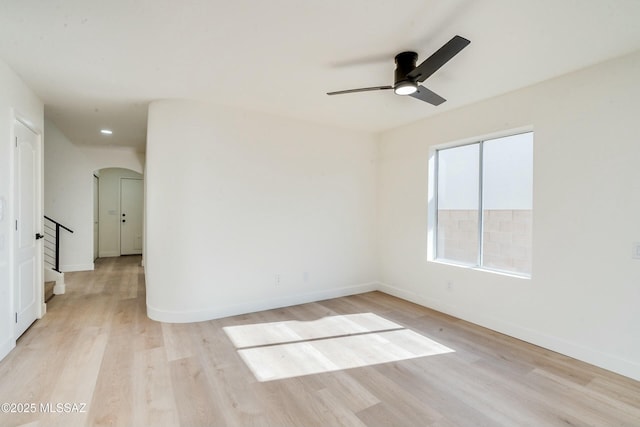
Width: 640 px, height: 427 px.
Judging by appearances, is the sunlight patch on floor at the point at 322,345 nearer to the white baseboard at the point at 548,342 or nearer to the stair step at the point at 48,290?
the white baseboard at the point at 548,342

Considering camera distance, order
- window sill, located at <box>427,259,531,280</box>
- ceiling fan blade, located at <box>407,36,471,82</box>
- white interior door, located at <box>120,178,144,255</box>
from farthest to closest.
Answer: white interior door, located at <box>120,178,144,255</box>, window sill, located at <box>427,259,531,280</box>, ceiling fan blade, located at <box>407,36,471,82</box>

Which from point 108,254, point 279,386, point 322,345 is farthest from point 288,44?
point 108,254

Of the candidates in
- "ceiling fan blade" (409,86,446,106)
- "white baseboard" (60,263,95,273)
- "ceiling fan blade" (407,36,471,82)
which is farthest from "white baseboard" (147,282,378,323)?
"white baseboard" (60,263,95,273)

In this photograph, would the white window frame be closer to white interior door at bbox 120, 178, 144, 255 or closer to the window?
the window

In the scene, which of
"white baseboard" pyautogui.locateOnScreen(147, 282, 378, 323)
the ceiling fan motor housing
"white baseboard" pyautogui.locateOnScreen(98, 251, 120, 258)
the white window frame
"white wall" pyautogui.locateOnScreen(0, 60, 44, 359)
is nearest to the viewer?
the ceiling fan motor housing

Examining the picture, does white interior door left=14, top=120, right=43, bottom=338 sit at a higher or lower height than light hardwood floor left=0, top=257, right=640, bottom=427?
higher

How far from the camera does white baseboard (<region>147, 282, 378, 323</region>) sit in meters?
3.46

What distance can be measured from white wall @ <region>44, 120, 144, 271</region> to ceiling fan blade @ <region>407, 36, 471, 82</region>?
6.38 metres

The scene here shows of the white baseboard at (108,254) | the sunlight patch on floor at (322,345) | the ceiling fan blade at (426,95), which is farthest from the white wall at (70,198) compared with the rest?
the ceiling fan blade at (426,95)

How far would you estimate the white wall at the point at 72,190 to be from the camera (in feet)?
19.0

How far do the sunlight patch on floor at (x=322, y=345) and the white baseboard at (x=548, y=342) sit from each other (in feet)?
2.70

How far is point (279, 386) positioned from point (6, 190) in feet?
9.61

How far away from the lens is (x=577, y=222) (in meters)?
2.71

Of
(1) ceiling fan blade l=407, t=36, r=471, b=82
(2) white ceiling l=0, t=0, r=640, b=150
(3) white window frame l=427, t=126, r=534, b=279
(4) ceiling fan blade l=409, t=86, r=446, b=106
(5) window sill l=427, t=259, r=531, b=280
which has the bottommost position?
(5) window sill l=427, t=259, r=531, b=280
